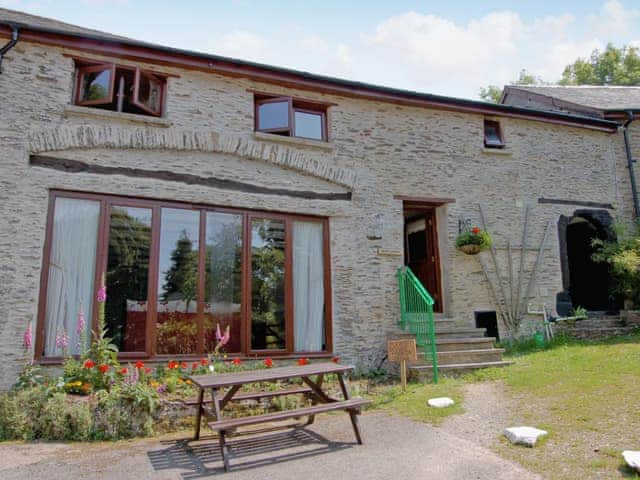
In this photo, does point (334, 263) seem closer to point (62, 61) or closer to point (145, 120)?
point (145, 120)

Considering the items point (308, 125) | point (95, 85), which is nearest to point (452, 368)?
point (308, 125)

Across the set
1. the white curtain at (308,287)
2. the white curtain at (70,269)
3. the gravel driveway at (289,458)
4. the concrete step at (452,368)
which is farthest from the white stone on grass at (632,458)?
the white curtain at (70,269)

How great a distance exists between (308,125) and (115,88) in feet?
10.9

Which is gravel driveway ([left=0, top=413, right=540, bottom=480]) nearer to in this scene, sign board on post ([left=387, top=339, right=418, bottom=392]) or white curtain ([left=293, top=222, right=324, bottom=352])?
sign board on post ([left=387, top=339, right=418, bottom=392])

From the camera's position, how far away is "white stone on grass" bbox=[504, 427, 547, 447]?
4380mm

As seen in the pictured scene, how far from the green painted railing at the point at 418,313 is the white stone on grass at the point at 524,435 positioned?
7.90 ft

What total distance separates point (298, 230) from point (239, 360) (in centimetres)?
240

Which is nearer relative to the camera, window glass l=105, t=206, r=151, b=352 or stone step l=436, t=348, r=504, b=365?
window glass l=105, t=206, r=151, b=352

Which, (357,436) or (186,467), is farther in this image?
(357,436)

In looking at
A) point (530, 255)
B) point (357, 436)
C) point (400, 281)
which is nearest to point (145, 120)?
point (400, 281)

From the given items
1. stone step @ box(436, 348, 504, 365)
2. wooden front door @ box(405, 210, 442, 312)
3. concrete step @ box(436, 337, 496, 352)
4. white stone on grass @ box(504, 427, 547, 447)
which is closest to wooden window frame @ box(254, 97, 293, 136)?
wooden front door @ box(405, 210, 442, 312)

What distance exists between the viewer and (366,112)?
9.33 m

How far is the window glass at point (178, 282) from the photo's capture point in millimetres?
7137

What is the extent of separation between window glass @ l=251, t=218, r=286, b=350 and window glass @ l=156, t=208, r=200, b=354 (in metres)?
0.95
